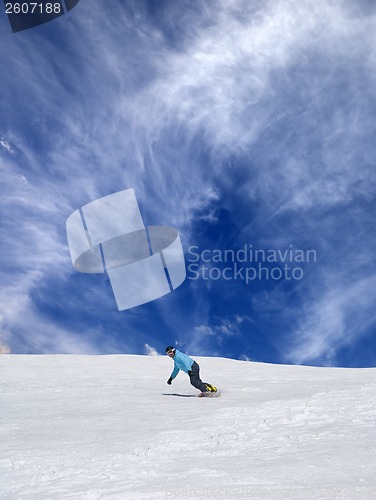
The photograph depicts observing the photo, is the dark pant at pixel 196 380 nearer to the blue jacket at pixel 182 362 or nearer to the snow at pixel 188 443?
the blue jacket at pixel 182 362

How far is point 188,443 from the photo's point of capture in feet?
22.4

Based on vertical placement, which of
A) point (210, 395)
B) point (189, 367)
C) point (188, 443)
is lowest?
point (210, 395)

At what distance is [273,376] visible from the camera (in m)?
16.2

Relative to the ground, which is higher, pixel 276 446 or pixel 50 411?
pixel 276 446

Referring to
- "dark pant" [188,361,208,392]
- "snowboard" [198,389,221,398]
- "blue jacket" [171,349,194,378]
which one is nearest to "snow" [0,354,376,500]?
"snowboard" [198,389,221,398]

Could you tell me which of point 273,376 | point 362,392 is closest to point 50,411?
point 362,392

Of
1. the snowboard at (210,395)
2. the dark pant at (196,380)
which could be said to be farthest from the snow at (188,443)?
the dark pant at (196,380)

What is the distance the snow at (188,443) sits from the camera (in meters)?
4.71

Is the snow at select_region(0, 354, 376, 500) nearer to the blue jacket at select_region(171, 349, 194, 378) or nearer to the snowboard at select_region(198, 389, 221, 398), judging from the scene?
the snowboard at select_region(198, 389, 221, 398)

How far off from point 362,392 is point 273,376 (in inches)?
234

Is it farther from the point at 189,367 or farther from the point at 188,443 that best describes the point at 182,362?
the point at 188,443

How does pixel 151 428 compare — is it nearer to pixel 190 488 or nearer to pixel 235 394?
pixel 190 488

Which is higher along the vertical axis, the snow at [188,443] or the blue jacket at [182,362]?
the snow at [188,443]

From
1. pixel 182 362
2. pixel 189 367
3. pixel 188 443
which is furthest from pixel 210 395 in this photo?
pixel 188 443
